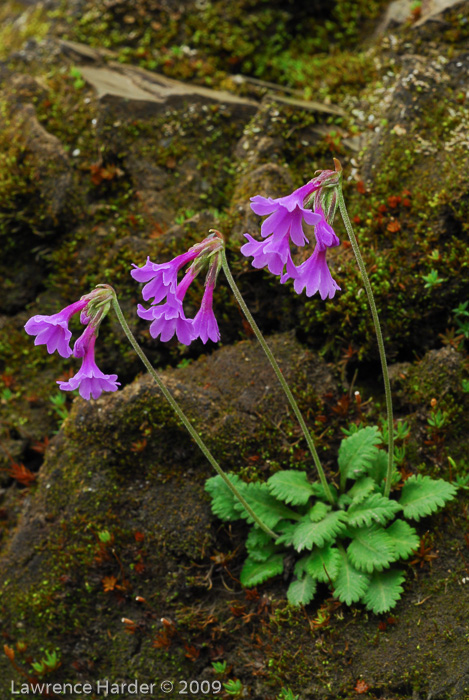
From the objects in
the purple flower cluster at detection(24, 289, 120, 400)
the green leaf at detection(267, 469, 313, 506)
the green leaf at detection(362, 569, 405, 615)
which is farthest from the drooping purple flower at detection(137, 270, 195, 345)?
the green leaf at detection(362, 569, 405, 615)

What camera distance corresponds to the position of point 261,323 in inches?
203

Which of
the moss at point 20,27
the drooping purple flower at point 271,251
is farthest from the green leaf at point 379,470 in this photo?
the moss at point 20,27

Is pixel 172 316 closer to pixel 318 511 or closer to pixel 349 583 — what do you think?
pixel 318 511

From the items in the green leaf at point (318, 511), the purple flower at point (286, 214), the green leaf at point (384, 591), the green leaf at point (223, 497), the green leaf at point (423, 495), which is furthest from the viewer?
the green leaf at point (223, 497)

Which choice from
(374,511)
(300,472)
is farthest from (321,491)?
(374,511)

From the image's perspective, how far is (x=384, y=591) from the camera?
3.74 m

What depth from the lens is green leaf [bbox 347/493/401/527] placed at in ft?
12.3

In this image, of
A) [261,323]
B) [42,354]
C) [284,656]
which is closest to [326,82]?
[261,323]

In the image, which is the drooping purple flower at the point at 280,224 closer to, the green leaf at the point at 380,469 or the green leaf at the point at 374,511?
the green leaf at the point at 374,511

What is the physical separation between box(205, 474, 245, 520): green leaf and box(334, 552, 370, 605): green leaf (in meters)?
0.77

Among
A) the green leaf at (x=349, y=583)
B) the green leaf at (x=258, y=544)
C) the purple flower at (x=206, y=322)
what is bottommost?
the green leaf at (x=258, y=544)

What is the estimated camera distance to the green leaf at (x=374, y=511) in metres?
3.74

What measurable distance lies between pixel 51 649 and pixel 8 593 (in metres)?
0.55

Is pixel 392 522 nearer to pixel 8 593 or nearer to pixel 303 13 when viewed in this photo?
pixel 8 593
